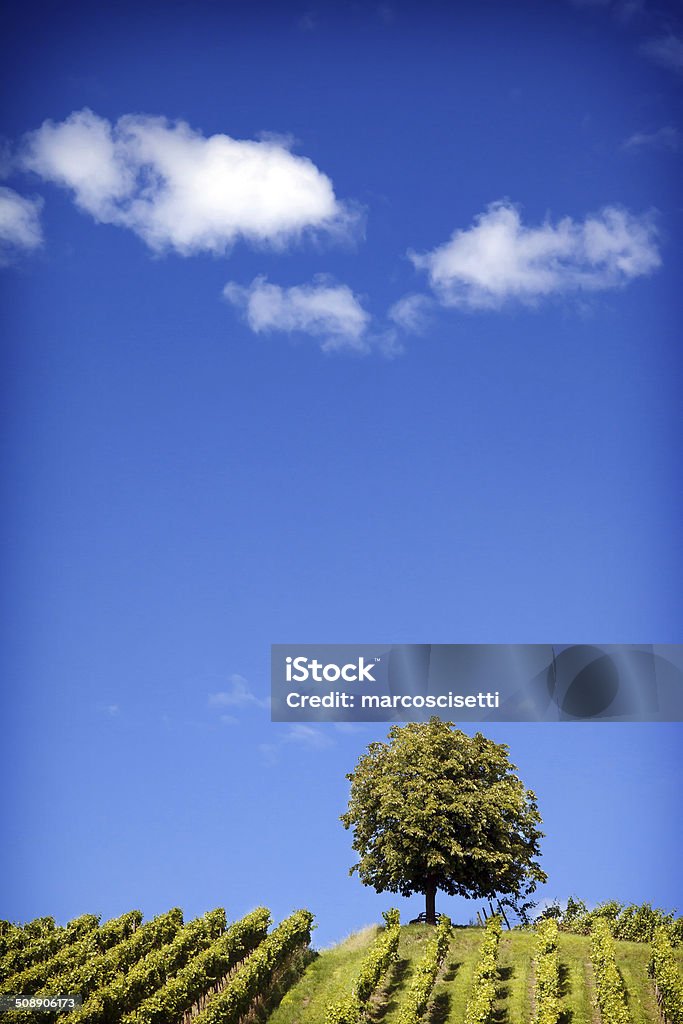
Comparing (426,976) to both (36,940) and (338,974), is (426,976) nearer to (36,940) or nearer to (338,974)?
(338,974)

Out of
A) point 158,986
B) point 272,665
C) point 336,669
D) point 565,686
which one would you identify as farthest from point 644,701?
point 158,986

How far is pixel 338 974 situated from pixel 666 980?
14379 millimetres

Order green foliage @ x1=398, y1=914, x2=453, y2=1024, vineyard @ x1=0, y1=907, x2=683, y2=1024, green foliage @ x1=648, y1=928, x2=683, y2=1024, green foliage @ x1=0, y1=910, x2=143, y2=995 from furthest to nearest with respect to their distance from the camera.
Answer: green foliage @ x1=0, y1=910, x2=143, y2=995, vineyard @ x1=0, y1=907, x2=683, y2=1024, green foliage @ x1=648, y1=928, x2=683, y2=1024, green foliage @ x1=398, y1=914, x2=453, y2=1024

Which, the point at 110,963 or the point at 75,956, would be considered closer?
the point at 110,963

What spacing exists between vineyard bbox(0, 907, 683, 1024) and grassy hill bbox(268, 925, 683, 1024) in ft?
Result: 0.22

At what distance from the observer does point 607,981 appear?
38.8 m

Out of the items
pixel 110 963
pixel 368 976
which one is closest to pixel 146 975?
pixel 110 963

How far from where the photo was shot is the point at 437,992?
40.9m

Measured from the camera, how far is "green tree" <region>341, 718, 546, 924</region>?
51812 millimetres

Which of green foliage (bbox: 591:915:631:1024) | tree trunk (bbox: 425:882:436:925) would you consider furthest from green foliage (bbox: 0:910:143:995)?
green foliage (bbox: 591:915:631:1024)

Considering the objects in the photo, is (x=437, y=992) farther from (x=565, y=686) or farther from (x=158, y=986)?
(x=565, y=686)

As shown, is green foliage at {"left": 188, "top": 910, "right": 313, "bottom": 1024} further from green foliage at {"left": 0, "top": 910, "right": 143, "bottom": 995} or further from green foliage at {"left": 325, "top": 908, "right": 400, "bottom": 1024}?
green foliage at {"left": 0, "top": 910, "right": 143, "bottom": 995}

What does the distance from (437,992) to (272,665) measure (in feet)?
52.1

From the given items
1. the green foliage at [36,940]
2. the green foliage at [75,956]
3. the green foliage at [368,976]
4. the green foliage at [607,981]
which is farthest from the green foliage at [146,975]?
the green foliage at [607,981]
